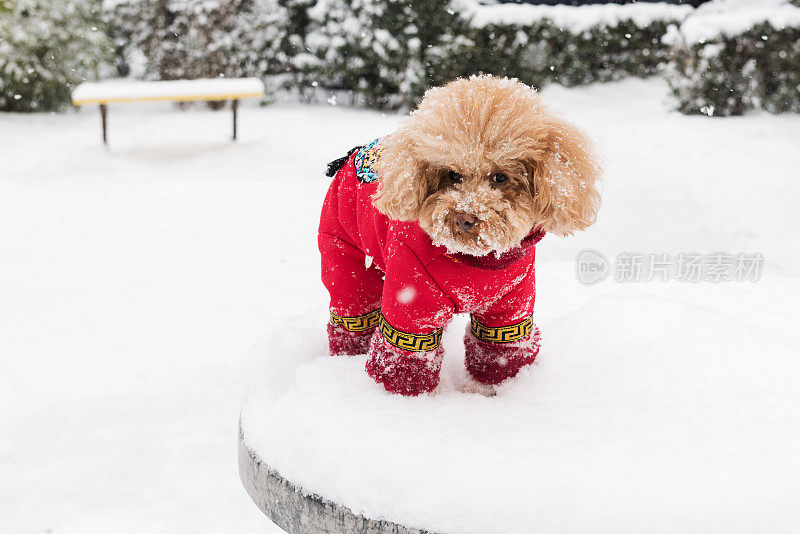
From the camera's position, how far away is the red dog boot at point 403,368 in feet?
5.85

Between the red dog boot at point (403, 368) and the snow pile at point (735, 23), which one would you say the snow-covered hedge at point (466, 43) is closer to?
the snow pile at point (735, 23)

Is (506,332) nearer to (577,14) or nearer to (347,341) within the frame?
(347,341)

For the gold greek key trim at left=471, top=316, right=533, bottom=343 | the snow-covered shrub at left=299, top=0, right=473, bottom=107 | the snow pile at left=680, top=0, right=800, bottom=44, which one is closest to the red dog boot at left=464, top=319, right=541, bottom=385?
the gold greek key trim at left=471, top=316, right=533, bottom=343

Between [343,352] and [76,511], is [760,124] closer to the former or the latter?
[343,352]

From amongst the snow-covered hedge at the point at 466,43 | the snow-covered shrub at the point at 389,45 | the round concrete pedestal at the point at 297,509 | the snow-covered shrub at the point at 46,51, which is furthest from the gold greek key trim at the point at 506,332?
the snow-covered shrub at the point at 46,51

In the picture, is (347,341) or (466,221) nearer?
(466,221)

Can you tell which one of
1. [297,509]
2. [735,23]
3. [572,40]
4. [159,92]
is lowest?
[297,509]

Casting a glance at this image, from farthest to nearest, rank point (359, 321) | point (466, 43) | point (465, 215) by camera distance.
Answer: point (466, 43)
point (359, 321)
point (465, 215)

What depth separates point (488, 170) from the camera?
4.99 ft

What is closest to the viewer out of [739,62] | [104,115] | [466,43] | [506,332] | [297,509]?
[297,509]

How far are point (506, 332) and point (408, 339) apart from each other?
30 cm

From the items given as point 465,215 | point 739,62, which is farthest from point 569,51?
point 465,215

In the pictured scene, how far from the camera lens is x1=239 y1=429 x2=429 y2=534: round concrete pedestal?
1.52 m

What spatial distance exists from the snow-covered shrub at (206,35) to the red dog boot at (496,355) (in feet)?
23.9
